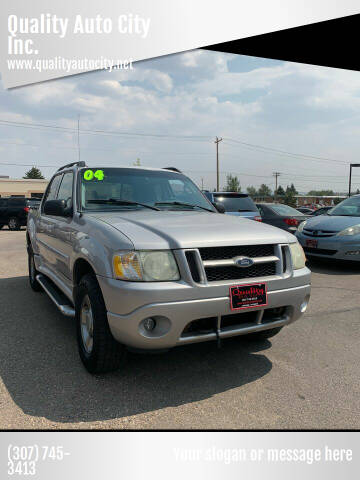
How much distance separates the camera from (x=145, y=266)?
2.48m

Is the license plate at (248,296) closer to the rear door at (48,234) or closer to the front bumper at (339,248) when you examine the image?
the rear door at (48,234)

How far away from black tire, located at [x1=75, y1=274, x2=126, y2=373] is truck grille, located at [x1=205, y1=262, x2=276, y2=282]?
Result: 839 mm

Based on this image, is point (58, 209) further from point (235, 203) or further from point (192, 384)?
point (235, 203)

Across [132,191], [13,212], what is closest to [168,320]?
[132,191]

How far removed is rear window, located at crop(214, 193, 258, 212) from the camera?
360 inches

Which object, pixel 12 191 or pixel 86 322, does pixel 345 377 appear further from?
pixel 12 191

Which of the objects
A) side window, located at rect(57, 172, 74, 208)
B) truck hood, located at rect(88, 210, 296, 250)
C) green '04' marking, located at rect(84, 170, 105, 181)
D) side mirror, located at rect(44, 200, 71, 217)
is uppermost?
green '04' marking, located at rect(84, 170, 105, 181)

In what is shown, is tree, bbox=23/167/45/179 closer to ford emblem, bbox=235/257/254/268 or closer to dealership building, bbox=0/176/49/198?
dealership building, bbox=0/176/49/198

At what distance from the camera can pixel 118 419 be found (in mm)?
2365

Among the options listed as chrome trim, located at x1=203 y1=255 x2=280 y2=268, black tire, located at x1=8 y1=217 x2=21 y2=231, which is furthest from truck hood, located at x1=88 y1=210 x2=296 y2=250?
Answer: black tire, located at x1=8 y1=217 x2=21 y2=231

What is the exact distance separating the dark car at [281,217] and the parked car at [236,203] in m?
0.72

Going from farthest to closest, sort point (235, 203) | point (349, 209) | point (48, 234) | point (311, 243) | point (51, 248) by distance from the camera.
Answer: point (235, 203)
point (349, 209)
point (311, 243)
point (48, 234)
point (51, 248)

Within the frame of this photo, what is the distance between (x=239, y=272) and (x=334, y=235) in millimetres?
5425

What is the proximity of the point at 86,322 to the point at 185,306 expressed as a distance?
1.04 m
